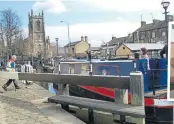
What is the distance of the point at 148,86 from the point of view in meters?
9.48

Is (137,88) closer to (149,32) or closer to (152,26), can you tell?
(149,32)

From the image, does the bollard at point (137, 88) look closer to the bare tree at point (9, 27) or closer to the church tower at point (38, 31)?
the bare tree at point (9, 27)

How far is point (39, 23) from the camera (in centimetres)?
8019

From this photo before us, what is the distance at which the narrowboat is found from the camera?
8547 millimetres

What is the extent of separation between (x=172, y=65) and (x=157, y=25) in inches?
2832

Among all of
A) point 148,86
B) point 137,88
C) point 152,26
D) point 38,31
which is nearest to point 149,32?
point 152,26

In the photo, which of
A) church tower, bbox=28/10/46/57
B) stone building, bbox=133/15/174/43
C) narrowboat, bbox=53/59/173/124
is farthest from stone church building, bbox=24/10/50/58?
narrowboat, bbox=53/59/173/124

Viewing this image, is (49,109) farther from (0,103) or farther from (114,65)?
(114,65)

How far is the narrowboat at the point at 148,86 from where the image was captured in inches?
336

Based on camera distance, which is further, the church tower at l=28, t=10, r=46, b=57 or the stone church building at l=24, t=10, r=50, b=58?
the church tower at l=28, t=10, r=46, b=57

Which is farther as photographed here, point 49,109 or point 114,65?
point 114,65

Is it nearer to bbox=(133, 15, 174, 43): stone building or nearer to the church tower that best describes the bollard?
bbox=(133, 15, 174, 43): stone building

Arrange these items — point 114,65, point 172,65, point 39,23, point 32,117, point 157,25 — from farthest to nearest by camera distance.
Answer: point 39,23, point 157,25, point 114,65, point 32,117, point 172,65

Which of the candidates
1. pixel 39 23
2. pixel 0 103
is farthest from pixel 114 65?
pixel 39 23
